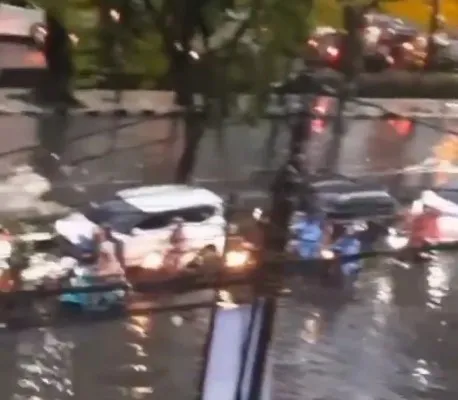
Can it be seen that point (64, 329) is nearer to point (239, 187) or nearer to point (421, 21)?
point (239, 187)

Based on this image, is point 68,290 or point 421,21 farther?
point 421,21

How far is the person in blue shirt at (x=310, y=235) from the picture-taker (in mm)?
842

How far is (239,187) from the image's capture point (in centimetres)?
85

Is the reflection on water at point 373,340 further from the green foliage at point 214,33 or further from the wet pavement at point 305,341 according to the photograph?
the green foliage at point 214,33

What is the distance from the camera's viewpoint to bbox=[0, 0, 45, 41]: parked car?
73cm

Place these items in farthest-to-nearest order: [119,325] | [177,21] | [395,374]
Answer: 1. [395,374]
2. [119,325]
3. [177,21]

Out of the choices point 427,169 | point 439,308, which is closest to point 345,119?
point 427,169

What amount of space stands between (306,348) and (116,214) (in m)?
0.24

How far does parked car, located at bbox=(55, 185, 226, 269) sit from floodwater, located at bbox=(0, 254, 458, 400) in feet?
0.17

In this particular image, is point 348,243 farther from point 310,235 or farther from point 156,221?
point 156,221

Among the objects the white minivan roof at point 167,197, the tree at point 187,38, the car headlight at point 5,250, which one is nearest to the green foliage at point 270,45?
the tree at point 187,38

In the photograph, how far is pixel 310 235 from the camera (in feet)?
2.78

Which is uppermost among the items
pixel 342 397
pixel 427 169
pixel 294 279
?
pixel 427 169

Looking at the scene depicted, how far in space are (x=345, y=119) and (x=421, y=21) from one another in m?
0.11
